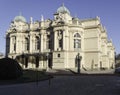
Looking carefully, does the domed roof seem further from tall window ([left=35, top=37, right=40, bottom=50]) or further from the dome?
the dome

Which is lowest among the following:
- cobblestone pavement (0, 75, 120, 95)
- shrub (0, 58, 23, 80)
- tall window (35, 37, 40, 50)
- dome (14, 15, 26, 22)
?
cobblestone pavement (0, 75, 120, 95)

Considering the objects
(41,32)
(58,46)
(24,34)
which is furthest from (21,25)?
(58,46)

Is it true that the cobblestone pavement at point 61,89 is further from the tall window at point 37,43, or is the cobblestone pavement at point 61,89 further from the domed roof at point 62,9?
the tall window at point 37,43

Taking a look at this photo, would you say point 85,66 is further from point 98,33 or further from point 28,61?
point 28,61

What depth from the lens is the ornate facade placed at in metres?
65.4

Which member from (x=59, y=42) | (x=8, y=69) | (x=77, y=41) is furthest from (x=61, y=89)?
(x=77, y=41)

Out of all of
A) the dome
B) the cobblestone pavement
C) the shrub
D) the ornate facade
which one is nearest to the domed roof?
the ornate facade

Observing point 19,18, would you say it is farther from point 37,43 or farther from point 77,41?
point 77,41

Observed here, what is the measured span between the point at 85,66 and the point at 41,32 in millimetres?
16009

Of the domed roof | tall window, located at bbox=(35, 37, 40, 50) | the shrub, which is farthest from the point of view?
tall window, located at bbox=(35, 37, 40, 50)

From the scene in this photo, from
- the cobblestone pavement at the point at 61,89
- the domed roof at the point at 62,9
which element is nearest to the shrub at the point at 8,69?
the cobblestone pavement at the point at 61,89

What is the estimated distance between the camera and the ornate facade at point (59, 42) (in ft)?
215

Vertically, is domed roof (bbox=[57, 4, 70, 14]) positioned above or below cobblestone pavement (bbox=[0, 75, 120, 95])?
above

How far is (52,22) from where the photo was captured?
68.9 m
